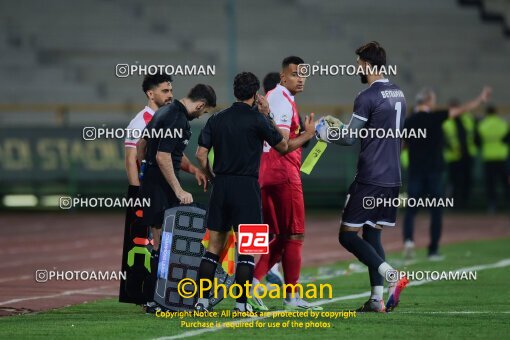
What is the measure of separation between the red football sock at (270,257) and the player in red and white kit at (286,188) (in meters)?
0.13

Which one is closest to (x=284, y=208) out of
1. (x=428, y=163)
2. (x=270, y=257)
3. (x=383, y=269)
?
(x=270, y=257)

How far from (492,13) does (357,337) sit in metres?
29.1

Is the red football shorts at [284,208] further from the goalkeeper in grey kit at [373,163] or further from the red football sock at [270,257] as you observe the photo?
the goalkeeper in grey kit at [373,163]

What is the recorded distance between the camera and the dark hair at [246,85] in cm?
1075

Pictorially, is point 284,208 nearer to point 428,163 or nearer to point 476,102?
point 476,102

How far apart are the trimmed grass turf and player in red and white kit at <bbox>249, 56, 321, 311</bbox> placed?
1.65 ft

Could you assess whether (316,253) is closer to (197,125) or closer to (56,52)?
(197,125)

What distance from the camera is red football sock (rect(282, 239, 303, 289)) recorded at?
37.7 feet

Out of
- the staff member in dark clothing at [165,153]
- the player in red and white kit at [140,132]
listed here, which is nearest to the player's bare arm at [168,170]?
the staff member in dark clothing at [165,153]

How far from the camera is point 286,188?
11547 mm

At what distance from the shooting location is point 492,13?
37.5 m

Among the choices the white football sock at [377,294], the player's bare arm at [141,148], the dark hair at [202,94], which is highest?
the dark hair at [202,94]

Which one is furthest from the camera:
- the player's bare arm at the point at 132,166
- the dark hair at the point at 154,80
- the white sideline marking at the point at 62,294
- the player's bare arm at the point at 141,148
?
the white sideline marking at the point at 62,294

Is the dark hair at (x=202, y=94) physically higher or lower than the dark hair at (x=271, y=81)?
lower
